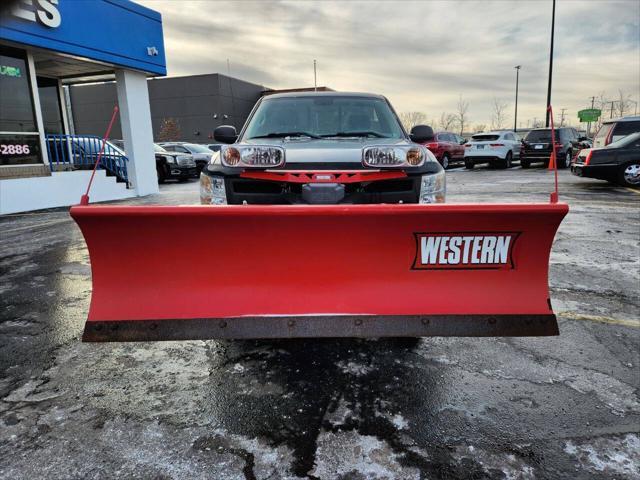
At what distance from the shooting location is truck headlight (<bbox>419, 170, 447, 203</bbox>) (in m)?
3.02

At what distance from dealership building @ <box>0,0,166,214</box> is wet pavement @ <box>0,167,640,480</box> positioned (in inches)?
316

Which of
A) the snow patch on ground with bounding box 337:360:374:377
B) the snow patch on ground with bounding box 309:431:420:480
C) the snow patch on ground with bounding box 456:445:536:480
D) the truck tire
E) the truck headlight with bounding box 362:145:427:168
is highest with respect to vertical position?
the truck headlight with bounding box 362:145:427:168

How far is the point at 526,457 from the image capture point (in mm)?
1975

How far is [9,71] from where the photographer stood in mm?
10000

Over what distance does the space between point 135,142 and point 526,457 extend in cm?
1319

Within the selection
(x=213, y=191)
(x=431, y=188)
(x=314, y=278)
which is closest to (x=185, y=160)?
(x=213, y=191)

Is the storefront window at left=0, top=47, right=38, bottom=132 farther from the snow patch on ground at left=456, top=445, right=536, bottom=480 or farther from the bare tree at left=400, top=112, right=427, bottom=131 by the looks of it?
the bare tree at left=400, top=112, right=427, bottom=131

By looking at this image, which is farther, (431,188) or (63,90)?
(63,90)

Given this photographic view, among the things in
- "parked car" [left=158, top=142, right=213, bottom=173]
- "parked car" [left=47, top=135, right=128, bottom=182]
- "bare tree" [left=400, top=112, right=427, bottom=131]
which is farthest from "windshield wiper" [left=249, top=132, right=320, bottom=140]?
"bare tree" [left=400, top=112, right=427, bottom=131]

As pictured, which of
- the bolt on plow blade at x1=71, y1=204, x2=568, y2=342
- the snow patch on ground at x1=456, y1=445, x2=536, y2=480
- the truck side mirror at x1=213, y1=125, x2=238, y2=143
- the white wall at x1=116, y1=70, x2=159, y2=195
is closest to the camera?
the snow patch on ground at x1=456, y1=445, x2=536, y2=480

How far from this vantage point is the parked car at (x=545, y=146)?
17578mm

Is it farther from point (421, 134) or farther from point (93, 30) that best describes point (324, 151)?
point (93, 30)

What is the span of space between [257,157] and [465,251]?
1.46 metres

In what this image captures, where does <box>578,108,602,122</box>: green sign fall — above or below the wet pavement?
above
